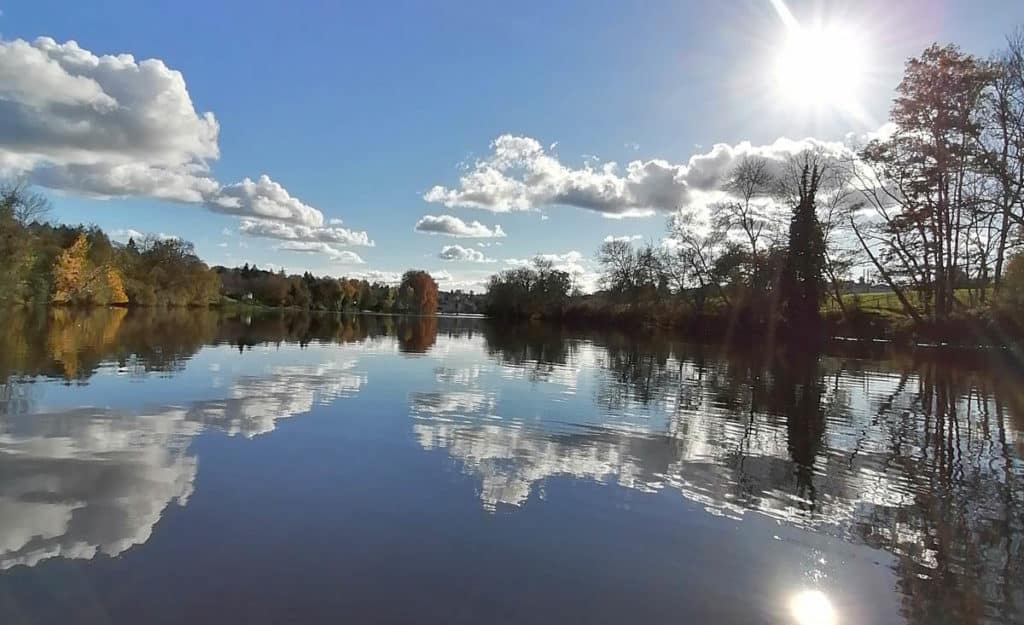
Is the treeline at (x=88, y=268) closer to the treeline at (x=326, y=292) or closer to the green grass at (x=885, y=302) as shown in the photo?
the treeline at (x=326, y=292)

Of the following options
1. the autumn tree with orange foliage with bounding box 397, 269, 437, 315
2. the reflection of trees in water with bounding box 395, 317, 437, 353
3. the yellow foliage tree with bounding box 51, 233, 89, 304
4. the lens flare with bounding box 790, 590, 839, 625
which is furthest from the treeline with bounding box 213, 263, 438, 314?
the lens flare with bounding box 790, 590, 839, 625

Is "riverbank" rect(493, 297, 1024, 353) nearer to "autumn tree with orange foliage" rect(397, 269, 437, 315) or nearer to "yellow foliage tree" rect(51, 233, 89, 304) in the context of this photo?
"yellow foliage tree" rect(51, 233, 89, 304)

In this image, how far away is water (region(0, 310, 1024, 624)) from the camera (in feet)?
16.1

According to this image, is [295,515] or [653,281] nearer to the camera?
[295,515]

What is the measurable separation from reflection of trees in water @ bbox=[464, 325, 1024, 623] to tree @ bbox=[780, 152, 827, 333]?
32.0 metres

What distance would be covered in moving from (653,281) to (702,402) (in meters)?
64.3

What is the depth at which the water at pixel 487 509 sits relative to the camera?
4918mm

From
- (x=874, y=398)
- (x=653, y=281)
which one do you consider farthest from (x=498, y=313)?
(x=874, y=398)

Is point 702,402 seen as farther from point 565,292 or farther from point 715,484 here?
point 565,292

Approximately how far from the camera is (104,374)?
16.3 metres

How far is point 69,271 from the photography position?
6944cm

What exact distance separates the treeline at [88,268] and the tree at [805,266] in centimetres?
6285

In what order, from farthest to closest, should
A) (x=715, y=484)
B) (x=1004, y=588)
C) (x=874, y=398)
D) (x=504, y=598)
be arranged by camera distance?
(x=874, y=398) → (x=715, y=484) → (x=1004, y=588) → (x=504, y=598)

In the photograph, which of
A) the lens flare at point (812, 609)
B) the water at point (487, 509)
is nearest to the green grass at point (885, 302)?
the water at point (487, 509)
